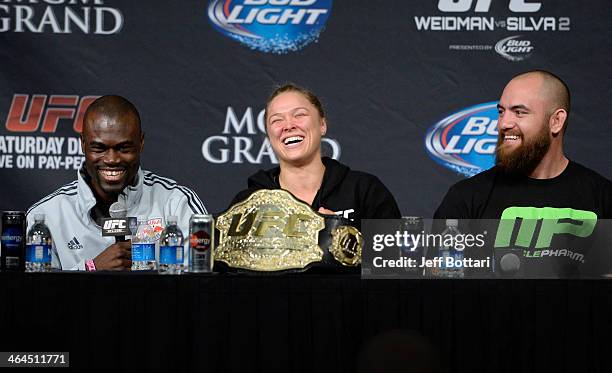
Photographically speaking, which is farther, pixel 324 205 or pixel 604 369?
pixel 324 205

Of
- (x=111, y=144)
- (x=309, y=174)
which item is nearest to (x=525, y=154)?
(x=309, y=174)

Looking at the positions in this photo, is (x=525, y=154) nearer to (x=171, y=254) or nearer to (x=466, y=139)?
(x=466, y=139)

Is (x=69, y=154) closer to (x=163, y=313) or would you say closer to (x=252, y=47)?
(x=252, y=47)

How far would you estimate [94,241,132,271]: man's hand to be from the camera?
308 cm

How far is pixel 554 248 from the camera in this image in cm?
311

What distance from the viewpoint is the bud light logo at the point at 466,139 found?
4316 mm

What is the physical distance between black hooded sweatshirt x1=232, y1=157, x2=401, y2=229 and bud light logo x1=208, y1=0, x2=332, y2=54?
105cm

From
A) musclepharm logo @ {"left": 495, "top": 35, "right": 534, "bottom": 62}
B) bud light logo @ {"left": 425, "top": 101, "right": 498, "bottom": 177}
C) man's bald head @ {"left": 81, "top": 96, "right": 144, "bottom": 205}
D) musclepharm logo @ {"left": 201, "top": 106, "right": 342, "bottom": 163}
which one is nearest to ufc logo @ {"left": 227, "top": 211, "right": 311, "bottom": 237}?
man's bald head @ {"left": 81, "top": 96, "right": 144, "bottom": 205}

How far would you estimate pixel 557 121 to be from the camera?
11.6 feet

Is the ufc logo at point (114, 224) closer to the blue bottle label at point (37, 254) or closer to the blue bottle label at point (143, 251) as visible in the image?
Result: the blue bottle label at point (143, 251)

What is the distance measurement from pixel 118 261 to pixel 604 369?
1460 mm

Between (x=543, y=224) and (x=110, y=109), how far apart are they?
166 cm

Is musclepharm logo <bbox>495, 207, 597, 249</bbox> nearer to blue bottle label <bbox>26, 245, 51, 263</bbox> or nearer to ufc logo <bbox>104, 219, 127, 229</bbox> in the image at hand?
ufc logo <bbox>104, 219, 127, 229</bbox>

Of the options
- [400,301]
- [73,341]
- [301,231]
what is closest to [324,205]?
[301,231]
